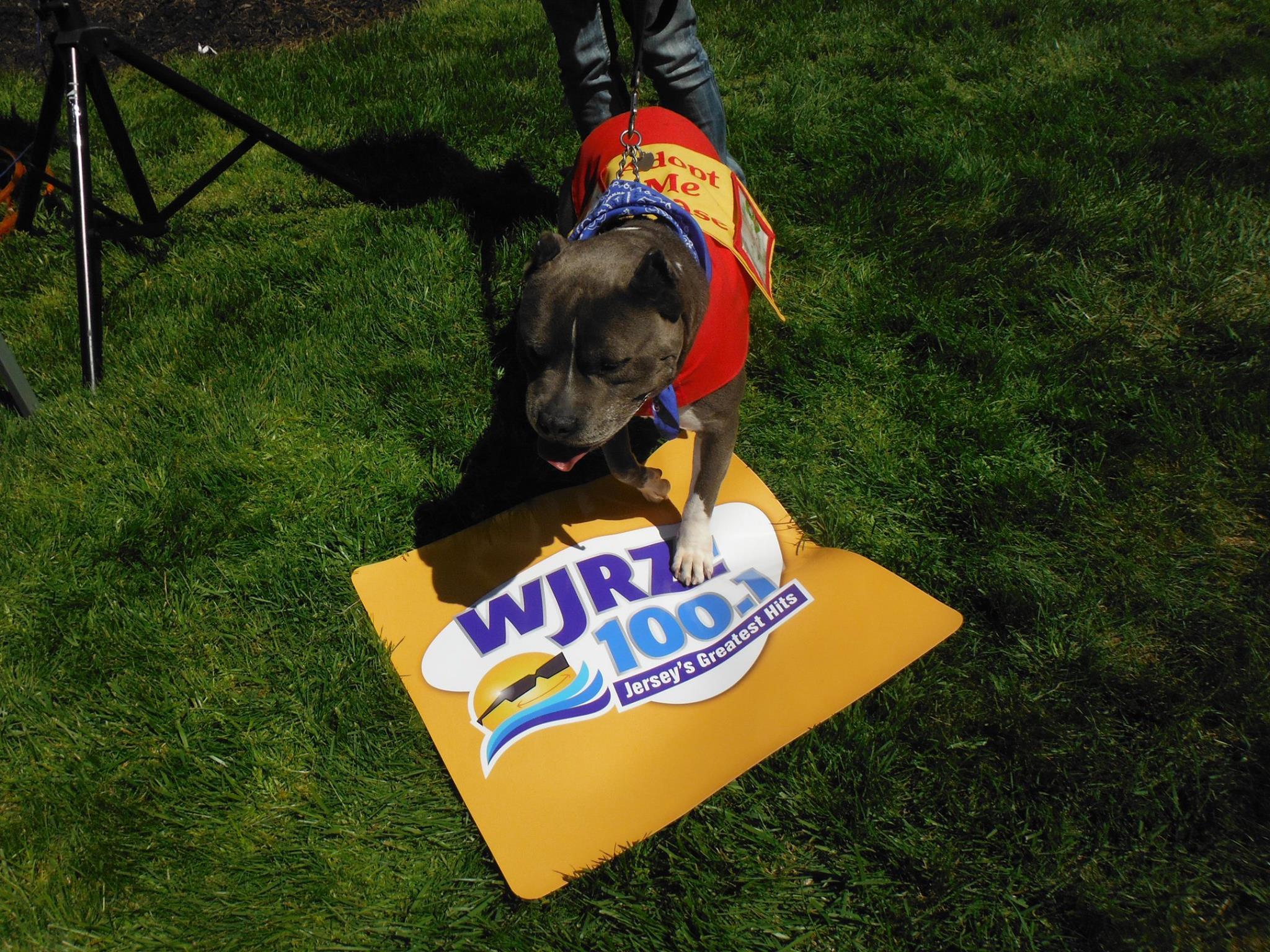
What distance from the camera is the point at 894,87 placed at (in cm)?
542

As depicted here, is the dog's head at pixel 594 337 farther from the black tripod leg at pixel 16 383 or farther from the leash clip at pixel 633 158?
the black tripod leg at pixel 16 383

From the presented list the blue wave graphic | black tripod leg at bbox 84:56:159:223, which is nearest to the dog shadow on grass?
the blue wave graphic

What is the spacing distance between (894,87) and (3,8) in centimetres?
770

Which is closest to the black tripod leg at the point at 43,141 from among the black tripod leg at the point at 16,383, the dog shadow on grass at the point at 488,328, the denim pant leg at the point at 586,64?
the black tripod leg at the point at 16,383

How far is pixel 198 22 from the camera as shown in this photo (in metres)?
6.75

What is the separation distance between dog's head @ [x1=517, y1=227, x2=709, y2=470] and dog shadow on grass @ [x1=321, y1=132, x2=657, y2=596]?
922 mm

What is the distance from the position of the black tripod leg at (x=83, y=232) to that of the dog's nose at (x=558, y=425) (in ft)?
8.21

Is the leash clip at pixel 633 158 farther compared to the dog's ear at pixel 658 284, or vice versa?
the leash clip at pixel 633 158

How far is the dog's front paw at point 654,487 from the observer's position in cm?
310

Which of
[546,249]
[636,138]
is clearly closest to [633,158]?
[636,138]

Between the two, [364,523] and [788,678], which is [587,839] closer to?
[788,678]

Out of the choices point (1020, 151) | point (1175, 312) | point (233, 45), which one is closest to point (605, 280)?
point (1175, 312)

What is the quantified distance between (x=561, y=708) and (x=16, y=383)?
275 centimetres

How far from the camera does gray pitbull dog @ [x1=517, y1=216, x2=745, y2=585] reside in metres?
2.25
